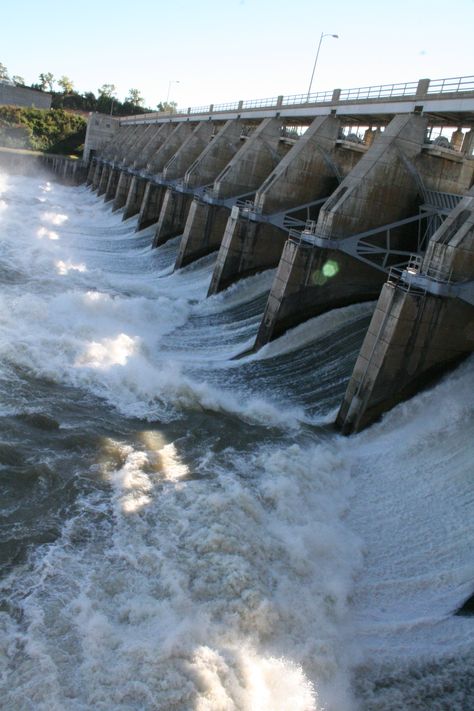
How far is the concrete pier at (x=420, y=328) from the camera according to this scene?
13.0 metres

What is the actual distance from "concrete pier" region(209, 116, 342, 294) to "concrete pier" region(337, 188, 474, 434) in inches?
369

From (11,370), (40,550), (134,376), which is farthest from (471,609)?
(11,370)

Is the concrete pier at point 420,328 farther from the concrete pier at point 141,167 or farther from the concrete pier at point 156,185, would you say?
the concrete pier at point 141,167

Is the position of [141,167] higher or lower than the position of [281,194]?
lower

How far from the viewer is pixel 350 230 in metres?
17.6

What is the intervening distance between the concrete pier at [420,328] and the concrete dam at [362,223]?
0.08 ft

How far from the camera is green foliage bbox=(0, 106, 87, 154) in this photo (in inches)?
2758

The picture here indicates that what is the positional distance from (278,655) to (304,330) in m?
11.8

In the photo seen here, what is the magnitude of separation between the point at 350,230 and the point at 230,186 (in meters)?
10.1

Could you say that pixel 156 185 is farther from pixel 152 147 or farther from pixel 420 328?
pixel 420 328

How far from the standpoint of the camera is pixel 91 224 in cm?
4112

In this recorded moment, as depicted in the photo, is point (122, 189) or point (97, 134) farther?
point (97, 134)

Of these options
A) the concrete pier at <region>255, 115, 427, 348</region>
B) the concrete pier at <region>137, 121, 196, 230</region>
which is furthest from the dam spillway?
the concrete pier at <region>137, 121, 196, 230</region>

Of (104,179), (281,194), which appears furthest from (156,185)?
(104,179)
